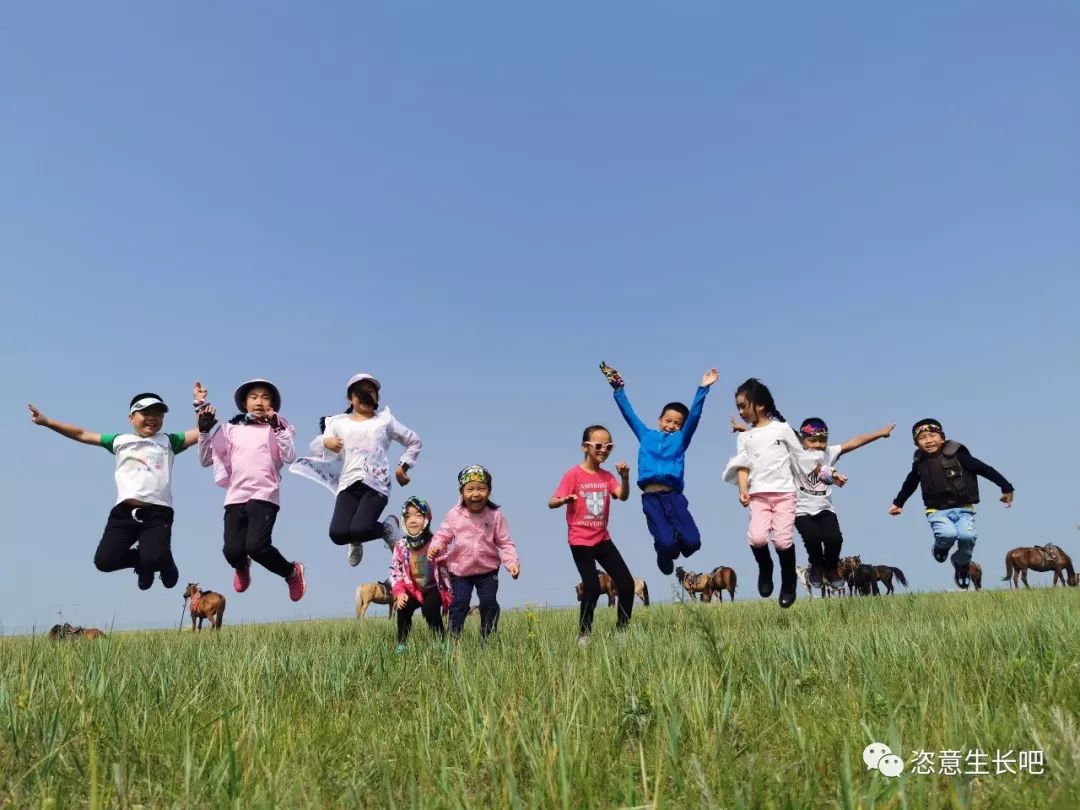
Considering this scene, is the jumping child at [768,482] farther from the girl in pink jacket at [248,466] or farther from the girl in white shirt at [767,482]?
the girl in pink jacket at [248,466]

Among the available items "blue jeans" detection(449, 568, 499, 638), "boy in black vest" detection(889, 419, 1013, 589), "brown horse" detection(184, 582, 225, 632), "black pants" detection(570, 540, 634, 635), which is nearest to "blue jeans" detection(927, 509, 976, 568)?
Answer: "boy in black vest" detection(889, 419, 1013, 589)

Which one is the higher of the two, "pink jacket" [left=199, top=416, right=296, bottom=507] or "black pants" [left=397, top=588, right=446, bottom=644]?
"pink jacket" [left=199, top=416, right=296, bottom=507]

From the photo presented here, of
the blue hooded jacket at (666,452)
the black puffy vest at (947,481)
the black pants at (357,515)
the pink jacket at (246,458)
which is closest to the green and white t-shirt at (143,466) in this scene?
the pink jacket at (246,458)

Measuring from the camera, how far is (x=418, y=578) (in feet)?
25.3

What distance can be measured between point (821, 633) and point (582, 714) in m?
2.81

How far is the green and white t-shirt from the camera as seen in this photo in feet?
28.2

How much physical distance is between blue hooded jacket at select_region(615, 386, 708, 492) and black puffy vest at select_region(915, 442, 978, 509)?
3.70m

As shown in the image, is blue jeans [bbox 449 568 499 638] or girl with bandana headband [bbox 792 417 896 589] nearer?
blue jeans [bbox 449 568 499 638]

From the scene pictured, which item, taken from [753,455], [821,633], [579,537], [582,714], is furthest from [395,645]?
[753,455]

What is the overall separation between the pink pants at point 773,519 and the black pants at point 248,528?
17.5 ft

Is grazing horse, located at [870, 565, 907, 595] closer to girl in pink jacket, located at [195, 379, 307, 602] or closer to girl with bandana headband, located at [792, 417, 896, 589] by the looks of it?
girl with bandana headband, located at [792, 417, 896, 589]

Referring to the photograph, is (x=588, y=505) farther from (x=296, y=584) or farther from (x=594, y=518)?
(x=296, y=584)

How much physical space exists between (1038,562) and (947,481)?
58.3ft

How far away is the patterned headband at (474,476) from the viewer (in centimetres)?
767
